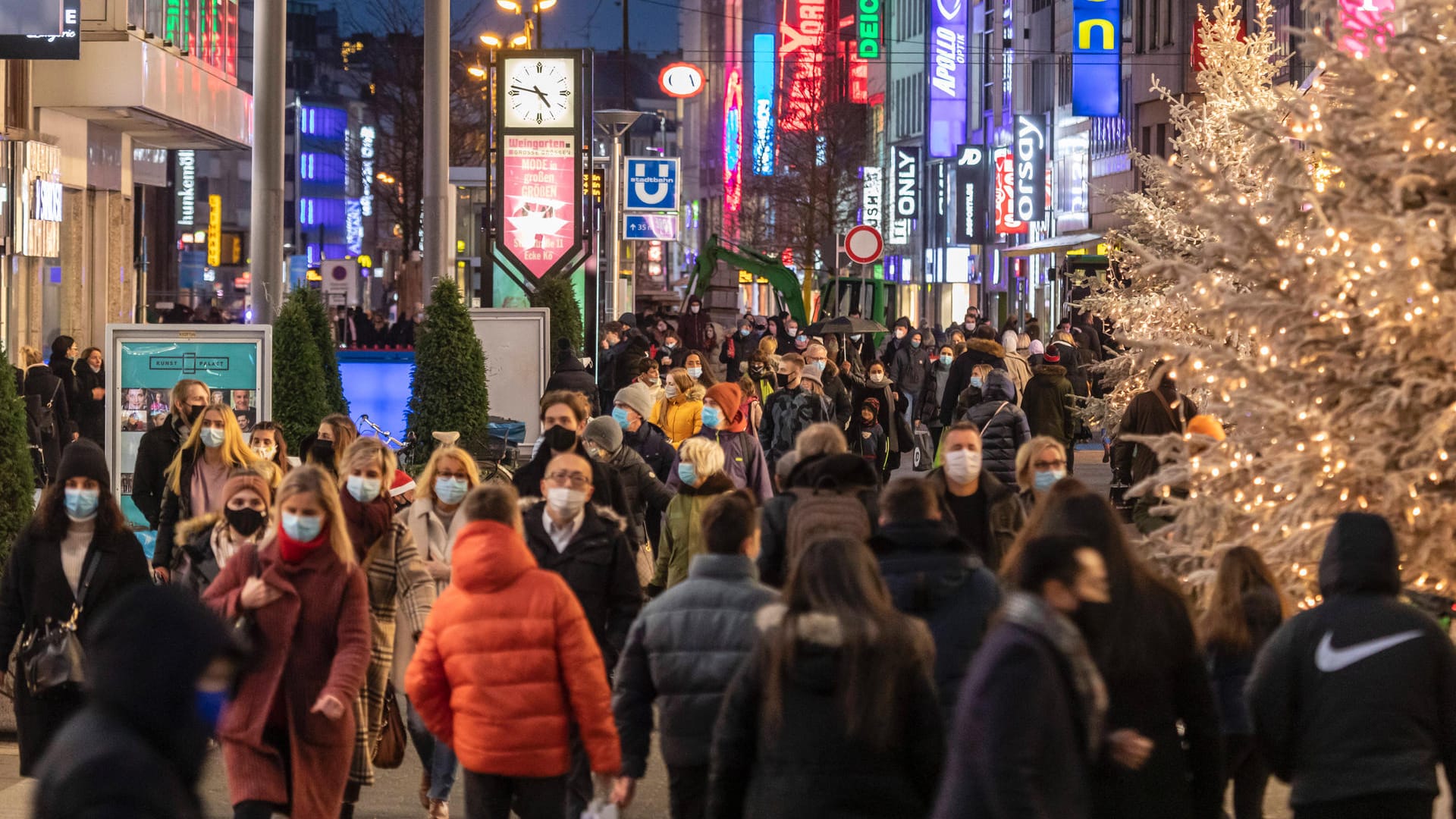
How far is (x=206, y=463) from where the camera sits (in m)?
11.4

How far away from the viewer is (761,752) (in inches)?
214

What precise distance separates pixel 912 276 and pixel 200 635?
8766 centimetres

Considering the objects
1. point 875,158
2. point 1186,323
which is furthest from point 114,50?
point 875,158

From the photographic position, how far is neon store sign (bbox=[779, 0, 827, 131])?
249 ft

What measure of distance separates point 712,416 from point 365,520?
5.13 meters

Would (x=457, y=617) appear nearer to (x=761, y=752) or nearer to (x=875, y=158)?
(x=761, y=752)

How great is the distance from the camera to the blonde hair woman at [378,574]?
8.26m

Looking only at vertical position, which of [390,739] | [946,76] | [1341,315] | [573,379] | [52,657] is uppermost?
[946,76]

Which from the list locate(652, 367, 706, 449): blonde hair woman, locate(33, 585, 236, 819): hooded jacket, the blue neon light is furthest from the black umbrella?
the blue neon light

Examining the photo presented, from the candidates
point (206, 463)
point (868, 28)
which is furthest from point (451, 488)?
A: point (868, 28)

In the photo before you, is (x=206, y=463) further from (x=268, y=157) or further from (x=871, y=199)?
(x=871, y=199)

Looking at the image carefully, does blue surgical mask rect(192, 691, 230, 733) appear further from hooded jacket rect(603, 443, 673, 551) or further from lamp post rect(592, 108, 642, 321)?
lamp post rect(592, 108, 642, 321)

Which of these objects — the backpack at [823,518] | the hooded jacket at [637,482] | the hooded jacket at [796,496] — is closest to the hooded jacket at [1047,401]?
the hooded jacket at [637,482]

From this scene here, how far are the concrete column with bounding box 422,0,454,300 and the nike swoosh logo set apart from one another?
70.7 feet
